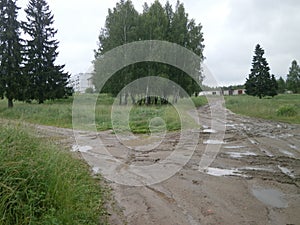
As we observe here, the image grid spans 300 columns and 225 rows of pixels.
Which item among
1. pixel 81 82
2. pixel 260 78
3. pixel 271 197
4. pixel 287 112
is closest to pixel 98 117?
pixel 287 112

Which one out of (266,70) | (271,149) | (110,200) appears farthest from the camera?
(266,70)

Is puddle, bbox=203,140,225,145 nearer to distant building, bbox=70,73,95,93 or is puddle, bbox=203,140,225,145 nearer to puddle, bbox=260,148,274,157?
puddle, bbox=260,148,274,157

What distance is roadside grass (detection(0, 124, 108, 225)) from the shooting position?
133 inches

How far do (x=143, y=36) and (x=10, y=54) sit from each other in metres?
12.6

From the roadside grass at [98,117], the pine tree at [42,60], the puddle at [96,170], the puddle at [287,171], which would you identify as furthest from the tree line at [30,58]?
the puddle at [287,171]

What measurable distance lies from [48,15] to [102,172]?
27.0 metres

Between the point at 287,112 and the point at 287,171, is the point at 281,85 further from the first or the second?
the point at 287,171

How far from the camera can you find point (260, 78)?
155 feet

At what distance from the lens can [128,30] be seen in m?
27.1

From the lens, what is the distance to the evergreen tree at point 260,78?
1860 inches

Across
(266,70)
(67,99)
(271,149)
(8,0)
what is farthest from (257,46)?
(271,149)

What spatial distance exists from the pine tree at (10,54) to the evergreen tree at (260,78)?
3785 centimetres

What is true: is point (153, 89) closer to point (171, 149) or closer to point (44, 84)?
point (44, 84)

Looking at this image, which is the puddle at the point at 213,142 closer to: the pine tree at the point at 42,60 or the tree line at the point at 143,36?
the tree line at the point at 143,36
